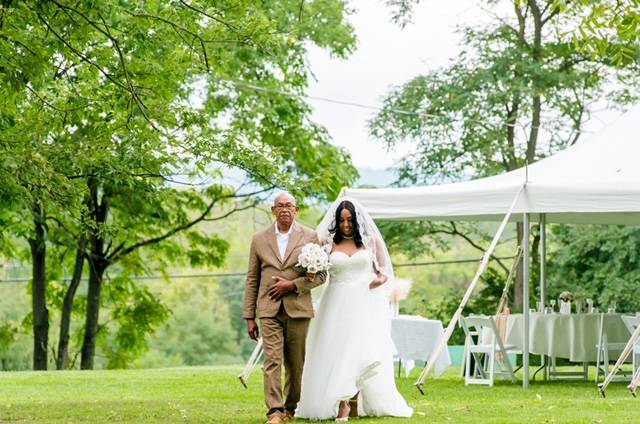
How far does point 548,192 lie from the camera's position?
13562 millimetres

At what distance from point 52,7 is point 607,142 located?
7635 millimetres

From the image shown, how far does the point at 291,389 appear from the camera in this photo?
977 cm

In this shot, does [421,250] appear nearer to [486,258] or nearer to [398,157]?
[398,157]

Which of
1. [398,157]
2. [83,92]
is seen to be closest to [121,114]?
[83,92]

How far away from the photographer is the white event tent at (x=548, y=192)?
1326 cm

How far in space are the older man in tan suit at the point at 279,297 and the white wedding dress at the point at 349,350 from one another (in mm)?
210

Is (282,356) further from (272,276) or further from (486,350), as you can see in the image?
(486,350)

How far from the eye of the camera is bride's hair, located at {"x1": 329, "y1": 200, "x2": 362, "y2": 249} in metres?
9.85

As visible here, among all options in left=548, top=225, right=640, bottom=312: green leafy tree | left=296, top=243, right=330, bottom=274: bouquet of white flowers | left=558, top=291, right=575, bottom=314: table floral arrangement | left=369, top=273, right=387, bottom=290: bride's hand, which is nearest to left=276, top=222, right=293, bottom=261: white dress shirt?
left=296, top=243, right=330, bottom=274: bouquet of white flowers

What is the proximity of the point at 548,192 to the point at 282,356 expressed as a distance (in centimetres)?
498

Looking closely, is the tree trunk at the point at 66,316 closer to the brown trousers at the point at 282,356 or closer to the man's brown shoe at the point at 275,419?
the brown trousers at the point at 282,356

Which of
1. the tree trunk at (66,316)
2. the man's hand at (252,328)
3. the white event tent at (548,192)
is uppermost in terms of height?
the white event tent at (548,192)

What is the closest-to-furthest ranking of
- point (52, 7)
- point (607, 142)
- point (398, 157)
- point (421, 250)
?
point (52, 7)
point (607, 142)
point (421, 250)
point (398, 157)

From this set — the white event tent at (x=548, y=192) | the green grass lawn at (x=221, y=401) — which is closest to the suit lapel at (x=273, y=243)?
the green grass lawn at (x=221, y=401)
